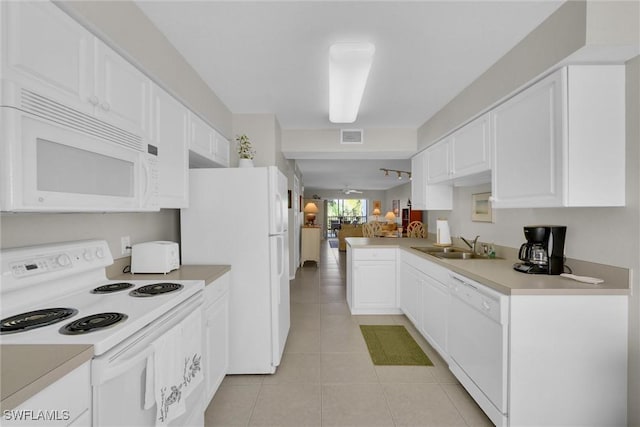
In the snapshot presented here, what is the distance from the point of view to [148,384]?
1.20m

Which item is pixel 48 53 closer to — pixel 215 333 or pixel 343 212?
pixel 215 333

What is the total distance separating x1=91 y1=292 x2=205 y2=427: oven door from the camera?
984mm

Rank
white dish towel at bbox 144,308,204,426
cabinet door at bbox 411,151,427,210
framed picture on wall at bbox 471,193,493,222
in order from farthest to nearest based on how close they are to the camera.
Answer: cabinet door at bbox 411,151,427,210 < framed picture on wall at bbox 471,193,493,222 < white dish towel at bbox 144,308,204,426

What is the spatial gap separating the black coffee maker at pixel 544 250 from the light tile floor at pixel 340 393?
1.06m

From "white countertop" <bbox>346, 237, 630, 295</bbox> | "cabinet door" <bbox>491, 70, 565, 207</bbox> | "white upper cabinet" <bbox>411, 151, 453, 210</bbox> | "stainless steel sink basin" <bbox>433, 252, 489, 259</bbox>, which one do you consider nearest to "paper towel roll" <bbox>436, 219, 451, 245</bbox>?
"white upper cabinet" <bbox>411, 151, 453, 210</bbox>

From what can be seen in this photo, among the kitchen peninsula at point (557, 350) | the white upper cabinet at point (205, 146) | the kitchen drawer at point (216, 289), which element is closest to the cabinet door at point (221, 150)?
the white upper cabinet at point (205, 146)

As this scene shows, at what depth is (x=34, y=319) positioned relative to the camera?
116 cm

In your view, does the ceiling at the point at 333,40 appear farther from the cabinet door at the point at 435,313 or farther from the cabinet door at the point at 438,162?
the cabinet door at the point at 435,313

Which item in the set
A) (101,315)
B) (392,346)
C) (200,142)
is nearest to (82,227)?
(101,315)

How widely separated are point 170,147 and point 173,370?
57.3 inches

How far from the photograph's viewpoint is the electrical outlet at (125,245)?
2019 millimetres

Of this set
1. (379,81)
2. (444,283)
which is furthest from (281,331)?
(379,81)

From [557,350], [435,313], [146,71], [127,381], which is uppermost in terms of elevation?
[146,71]

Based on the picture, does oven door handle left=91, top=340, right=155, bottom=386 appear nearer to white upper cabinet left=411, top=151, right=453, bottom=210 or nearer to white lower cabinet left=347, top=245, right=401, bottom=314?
white lower cabinet left=347, top=245, right=401, bottom=314
